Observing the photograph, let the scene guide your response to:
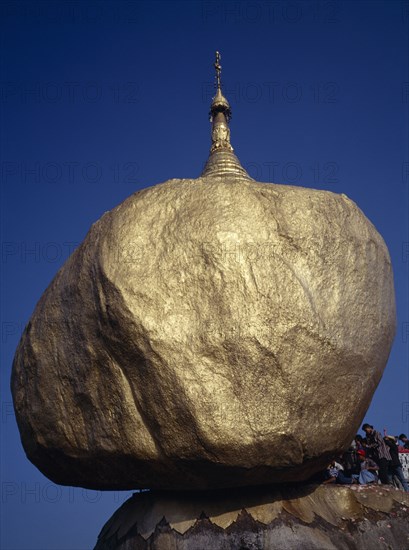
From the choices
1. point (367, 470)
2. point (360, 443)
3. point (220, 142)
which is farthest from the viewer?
point (220, 142)

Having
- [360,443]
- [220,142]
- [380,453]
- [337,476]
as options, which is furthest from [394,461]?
[220,142]

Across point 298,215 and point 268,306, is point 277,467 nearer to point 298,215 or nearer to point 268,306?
point 268,306

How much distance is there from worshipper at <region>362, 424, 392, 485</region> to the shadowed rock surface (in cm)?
102

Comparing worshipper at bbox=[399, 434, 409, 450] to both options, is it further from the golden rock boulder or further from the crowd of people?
the golden rock boulder

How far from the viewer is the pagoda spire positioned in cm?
947

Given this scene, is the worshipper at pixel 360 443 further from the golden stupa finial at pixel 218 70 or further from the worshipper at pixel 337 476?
the golden stupa finial at pixel 218 70

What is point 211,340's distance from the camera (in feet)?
13.1

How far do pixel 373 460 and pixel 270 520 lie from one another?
2255 mm

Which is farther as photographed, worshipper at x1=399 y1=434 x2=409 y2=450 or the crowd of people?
worshipper at x1=399 y1=434 x2=409 y2=450

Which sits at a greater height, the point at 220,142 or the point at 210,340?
the point at 220,142

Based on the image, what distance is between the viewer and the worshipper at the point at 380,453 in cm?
607

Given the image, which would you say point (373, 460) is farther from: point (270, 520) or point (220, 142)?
point (220, 142)

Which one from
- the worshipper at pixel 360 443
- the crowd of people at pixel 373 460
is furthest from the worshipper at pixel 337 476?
the worshipper at pixel 360 443

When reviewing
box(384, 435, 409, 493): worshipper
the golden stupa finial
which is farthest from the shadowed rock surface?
the golden stupa finial
